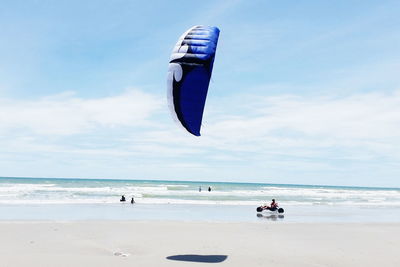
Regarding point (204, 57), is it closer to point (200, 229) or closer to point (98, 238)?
point (98, 238)

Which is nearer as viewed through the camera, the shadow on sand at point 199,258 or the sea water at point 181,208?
the shadow on sand at point 199,258

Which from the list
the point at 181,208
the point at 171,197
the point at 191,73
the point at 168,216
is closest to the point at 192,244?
the point at 191,73

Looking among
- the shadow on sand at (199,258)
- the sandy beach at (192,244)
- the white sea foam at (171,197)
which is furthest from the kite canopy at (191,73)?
the white sea foam at (171,197)

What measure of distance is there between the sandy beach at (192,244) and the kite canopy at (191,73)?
10.6 ft

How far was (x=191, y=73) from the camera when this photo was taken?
31.5 feet

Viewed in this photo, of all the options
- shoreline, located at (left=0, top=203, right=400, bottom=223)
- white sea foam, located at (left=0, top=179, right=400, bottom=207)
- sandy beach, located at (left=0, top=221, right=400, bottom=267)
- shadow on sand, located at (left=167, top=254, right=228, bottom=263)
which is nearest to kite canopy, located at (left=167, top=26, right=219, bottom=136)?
shadow on sand, located at (left=167, top=254, right=228, bottom=263)

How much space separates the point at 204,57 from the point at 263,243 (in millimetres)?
5983

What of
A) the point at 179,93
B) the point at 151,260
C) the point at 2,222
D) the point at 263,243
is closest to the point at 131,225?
the point at 2,222

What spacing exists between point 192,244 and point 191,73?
204 inches

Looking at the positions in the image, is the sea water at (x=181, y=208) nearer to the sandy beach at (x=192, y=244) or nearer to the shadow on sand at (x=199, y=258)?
the sandy beach at (x=192, y=244)

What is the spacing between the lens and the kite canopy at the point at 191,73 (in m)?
9.55

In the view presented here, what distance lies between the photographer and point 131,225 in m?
16.5

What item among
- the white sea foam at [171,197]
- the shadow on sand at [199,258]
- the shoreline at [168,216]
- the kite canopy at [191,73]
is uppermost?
the kite canopy at [191,73]

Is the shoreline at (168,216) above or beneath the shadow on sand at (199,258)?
above
